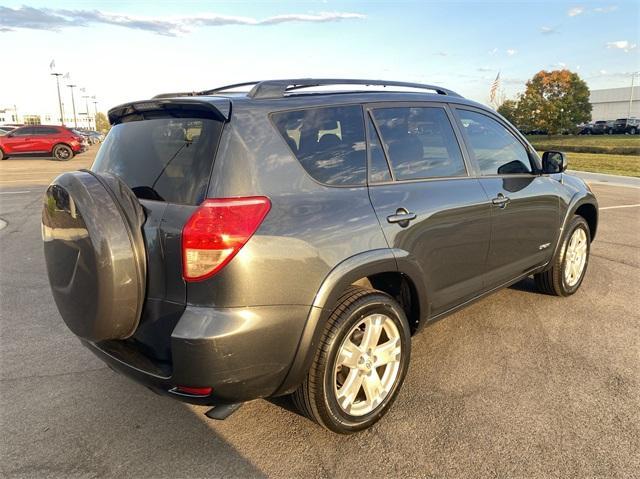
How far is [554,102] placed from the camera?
161ft

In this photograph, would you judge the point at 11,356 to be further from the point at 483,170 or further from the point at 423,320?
the point at 483,170

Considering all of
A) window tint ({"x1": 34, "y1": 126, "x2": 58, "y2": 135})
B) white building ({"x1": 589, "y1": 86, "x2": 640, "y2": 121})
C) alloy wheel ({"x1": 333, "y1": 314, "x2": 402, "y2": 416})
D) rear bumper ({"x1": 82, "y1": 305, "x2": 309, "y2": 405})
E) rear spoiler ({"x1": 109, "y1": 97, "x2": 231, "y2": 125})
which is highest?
white building ({"x1": 589, "y1": 86, "x2": 640, "y2": 121})

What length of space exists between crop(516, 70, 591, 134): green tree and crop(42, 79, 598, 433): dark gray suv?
51.3 metres

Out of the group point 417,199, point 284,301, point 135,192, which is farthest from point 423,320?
point 135,192

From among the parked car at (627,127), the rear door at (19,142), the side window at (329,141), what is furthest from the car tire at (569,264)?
the parked car at (627,127)

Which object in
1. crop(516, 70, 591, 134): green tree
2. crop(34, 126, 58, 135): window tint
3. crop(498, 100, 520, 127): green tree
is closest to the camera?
crop(34, 126, 58, 135): window tint

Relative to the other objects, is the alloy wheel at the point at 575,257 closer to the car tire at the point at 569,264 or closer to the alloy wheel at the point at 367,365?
the car tire at the point at 569,264

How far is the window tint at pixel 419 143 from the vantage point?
2938mm

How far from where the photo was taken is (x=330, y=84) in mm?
2922

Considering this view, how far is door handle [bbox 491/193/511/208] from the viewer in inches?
138

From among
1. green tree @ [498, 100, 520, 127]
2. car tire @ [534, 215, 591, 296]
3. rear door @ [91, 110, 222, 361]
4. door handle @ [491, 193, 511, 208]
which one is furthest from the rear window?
green tree @ [498, 100, 520, 127]

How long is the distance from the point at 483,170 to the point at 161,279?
2.40 metres

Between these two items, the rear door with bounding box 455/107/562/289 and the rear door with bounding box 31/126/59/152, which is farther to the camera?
the rear door with bounding box 31/126/59/152

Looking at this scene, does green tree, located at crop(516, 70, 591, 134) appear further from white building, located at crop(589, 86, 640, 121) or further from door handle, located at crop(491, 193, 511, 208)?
door handle, located at crop(491, 193, 511, 208)
